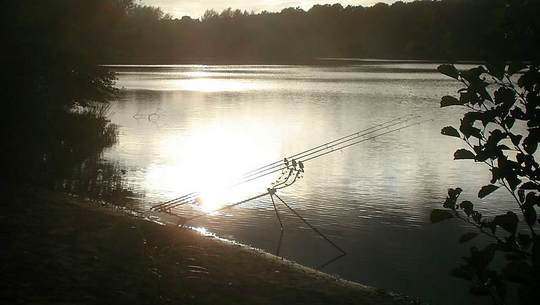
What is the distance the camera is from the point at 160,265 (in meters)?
7.14

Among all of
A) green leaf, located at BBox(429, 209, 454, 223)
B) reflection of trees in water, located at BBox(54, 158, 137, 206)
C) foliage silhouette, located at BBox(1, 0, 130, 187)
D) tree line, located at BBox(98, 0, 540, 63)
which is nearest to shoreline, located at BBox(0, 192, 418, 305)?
foliage silhouette, located at BBox(1, 0, 130, 187)

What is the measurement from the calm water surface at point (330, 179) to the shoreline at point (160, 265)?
131cm

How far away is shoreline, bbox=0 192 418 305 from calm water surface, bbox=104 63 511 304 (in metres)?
1.31

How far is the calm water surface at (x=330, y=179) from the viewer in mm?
9773

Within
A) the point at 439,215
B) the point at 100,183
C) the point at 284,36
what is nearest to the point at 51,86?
the point at 100,183

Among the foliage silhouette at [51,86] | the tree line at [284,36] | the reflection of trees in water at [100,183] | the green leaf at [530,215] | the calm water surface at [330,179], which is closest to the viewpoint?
the green leaf at [530,215]

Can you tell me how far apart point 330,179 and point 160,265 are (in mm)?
9586

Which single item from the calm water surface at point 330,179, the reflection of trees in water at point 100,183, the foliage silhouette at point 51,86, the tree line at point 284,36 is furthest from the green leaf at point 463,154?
the tree line at point 284,36

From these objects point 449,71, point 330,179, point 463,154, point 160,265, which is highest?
point 449,71

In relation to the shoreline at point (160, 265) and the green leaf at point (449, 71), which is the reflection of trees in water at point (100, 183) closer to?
the shoreline at point (160, 265)

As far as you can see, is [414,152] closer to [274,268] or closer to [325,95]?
[274,268]

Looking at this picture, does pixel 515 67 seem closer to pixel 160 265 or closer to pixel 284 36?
pixel 160 265

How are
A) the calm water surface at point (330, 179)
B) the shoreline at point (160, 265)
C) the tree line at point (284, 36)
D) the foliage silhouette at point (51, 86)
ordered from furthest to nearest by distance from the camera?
the tree line at point (284, 36) < the foliage silhouette at point (51, 86) < the calm water surface at point (330, 179) < the shoreline at point (160, 265)

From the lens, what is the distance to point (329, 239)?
10.6 meters
